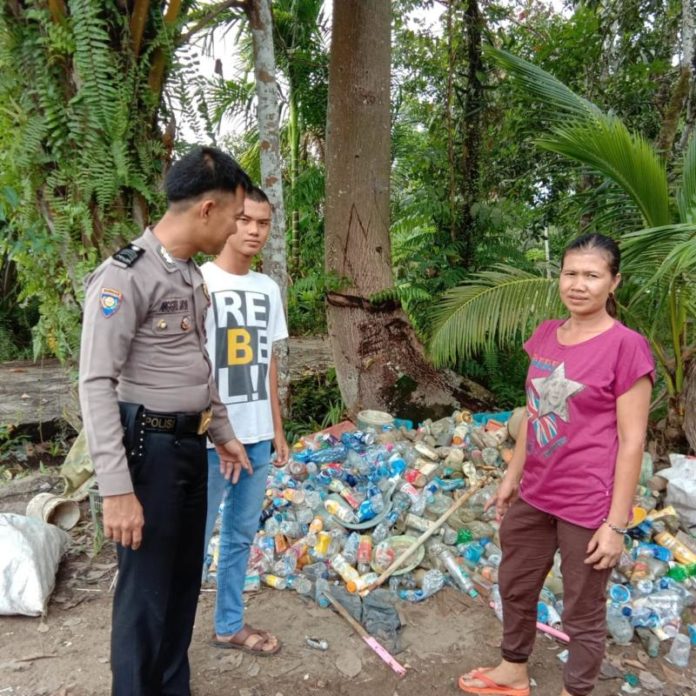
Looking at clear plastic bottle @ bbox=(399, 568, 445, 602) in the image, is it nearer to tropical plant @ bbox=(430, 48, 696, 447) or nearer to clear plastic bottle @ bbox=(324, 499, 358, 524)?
clear plastic bottle @ bbox=(324, 499, 358, 524)

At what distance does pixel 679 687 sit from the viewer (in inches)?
93.0

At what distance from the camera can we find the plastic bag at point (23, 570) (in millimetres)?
2615

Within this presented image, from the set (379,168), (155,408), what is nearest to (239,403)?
(155,408)

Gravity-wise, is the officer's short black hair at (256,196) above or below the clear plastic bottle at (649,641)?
above

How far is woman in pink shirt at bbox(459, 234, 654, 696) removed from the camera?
5.82 feet

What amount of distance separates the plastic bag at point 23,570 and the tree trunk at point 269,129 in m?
2.13

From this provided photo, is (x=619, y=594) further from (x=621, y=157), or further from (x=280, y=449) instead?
(x=621, y=157)

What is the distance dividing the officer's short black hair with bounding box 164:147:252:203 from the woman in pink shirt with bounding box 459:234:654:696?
1136 millimetres

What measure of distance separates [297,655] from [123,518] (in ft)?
4.46

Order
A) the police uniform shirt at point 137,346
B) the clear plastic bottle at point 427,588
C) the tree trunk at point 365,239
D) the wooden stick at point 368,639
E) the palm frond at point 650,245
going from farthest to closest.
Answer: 1. the tree trunk at point 365,239
2. the palm frond at point 650,245
3. the clear plastic bottle at point 427,588
4. the wooden stick at point 368,639
5. the police uniform shirt at point 137,346

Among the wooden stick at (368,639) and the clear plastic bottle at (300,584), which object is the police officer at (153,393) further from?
the clear plastic bottle at (300,584)

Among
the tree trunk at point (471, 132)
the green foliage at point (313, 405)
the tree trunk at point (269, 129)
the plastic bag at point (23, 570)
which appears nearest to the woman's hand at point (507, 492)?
the plastic bag at point (23, 570)

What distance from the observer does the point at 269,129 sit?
4535 millimetres

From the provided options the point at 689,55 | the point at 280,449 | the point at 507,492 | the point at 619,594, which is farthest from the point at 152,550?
the point at 689,55
